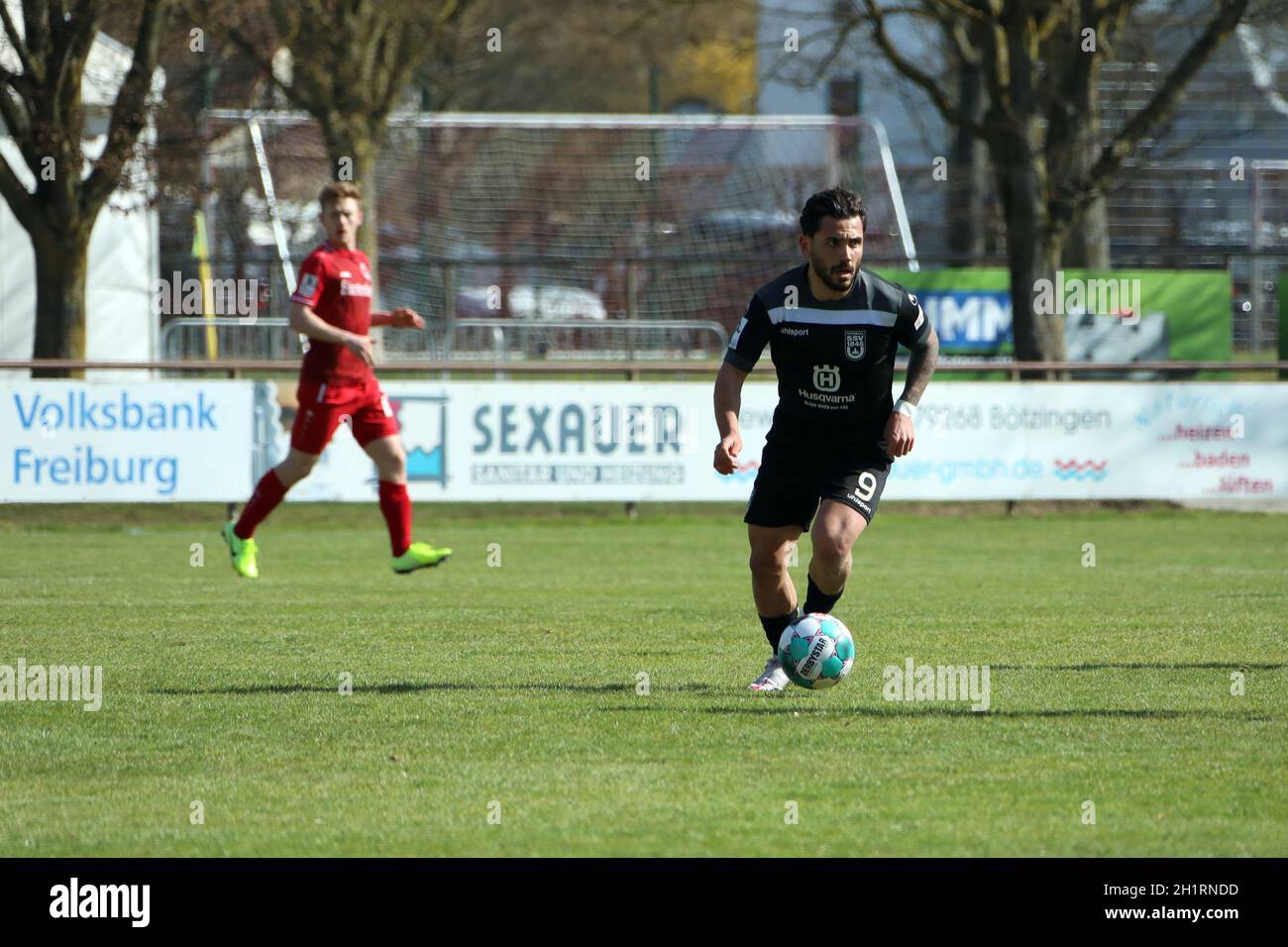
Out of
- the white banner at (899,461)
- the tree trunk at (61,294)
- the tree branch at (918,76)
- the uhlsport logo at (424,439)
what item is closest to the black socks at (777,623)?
the white banner at (899,461)

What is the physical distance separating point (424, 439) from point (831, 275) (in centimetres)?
1063

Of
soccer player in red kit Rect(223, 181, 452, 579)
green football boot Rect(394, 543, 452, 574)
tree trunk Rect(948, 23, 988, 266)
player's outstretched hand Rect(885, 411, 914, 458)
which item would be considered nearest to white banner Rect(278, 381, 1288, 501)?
soccer player in red kit Rect(223, 181, 452, 579)

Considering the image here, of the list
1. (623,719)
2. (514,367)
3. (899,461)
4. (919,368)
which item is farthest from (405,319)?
(899,461)

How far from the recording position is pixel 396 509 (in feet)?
37.5

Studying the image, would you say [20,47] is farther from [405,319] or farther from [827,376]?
[827,376]

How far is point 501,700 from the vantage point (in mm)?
7426

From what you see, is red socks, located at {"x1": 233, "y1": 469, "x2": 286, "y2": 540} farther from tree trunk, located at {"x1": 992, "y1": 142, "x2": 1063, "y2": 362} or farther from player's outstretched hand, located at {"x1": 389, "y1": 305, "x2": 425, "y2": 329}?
tree trunk, located at {"x1": 992, "y1": 142, "x2": 1063, "y2": 362}

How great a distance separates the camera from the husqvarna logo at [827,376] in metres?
7.43

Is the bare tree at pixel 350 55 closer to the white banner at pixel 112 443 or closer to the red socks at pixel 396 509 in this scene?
the white banner at pixel 112 443

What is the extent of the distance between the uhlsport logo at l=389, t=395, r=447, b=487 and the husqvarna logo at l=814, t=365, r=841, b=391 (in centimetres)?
1037

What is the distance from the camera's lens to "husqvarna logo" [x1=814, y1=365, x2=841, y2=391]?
24.4 ft

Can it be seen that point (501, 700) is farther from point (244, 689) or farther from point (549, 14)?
point (549, 14)

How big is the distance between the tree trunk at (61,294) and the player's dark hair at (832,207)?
562 inches
